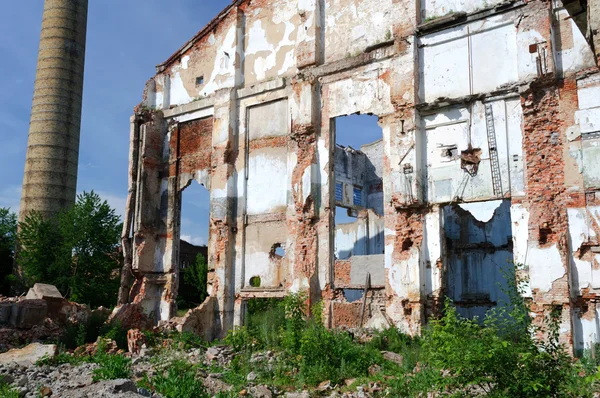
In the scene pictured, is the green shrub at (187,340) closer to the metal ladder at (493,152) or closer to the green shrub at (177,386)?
the green shrub at (177,386)

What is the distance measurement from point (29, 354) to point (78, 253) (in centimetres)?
1103

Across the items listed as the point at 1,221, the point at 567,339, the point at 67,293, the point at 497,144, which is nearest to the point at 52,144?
the point at 1,221

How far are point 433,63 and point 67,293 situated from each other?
14538 millimetres

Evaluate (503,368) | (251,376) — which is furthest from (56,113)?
(503,368)

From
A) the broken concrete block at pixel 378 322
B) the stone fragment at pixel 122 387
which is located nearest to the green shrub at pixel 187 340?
the broken concrete block at pixel 378 322

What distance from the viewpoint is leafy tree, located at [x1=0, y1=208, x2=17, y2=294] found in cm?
2358

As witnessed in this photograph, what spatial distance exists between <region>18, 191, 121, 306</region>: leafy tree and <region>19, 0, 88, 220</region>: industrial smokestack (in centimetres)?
241

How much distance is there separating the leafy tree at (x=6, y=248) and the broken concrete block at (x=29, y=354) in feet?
44.7

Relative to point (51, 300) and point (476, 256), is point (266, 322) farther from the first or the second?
point (476, 256)

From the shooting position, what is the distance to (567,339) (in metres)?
10.5

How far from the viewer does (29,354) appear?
10.5m

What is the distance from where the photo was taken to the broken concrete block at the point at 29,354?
33.3ft

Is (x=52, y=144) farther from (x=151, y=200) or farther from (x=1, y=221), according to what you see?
(x=151, y=200)

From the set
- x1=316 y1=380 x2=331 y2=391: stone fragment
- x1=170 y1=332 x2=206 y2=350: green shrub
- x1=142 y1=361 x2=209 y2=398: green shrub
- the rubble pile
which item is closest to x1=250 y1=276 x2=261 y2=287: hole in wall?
x1=170 y1=332 x2=206 y2=350: green shrub
